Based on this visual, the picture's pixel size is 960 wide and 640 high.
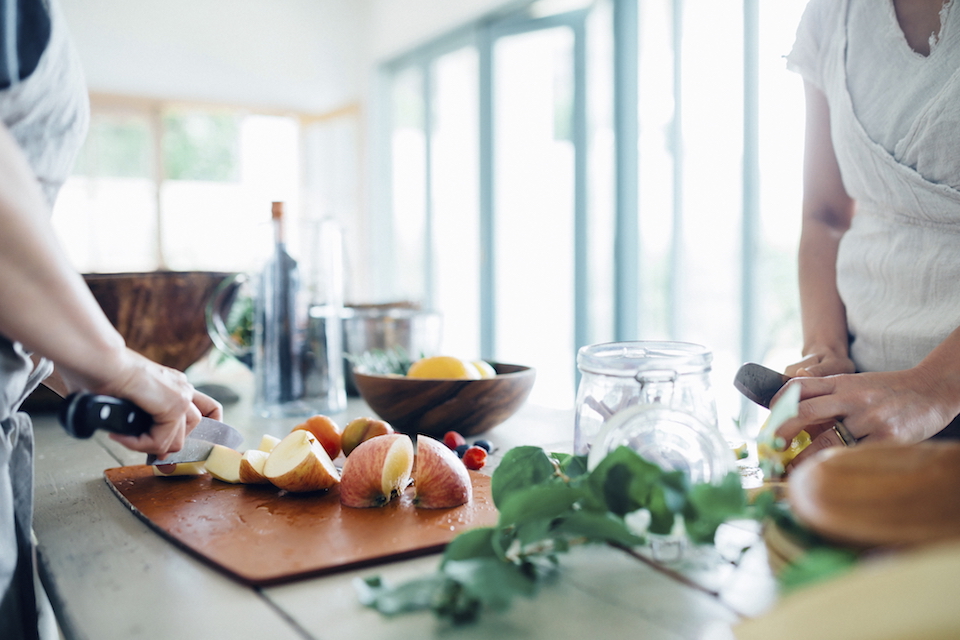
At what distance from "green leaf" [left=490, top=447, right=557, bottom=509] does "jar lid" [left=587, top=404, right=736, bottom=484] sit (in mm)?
36

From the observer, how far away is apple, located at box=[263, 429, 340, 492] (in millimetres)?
713

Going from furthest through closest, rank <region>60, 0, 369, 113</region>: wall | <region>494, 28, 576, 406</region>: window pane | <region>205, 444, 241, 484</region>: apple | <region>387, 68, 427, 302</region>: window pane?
<region>387, 68, 427, 302</region>: window pane
<region>60, 0, 369, 113</region>: wall
<region>494, 28, 576, 406</region>: window pane
<region>205, 444, 241, 484</region>: apple

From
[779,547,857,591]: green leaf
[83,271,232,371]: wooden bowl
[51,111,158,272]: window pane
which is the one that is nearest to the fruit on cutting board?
[779,547,857,591]: green leaf

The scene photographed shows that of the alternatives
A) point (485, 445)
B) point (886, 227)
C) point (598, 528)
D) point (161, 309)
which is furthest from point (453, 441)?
point (161, 309)

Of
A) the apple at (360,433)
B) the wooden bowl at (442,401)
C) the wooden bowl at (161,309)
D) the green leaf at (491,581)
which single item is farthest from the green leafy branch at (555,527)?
the wooden bowl at (161,309)

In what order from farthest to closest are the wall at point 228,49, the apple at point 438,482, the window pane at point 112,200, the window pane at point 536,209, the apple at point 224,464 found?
the window pane at point 112,200, the wall at point 228,49, the window pane at point 536,209, the apple at point 224,464, the apple at point 438,482

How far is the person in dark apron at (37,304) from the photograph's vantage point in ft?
1.69

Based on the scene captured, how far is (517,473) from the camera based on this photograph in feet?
1.79

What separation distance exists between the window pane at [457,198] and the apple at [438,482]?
4055 mm

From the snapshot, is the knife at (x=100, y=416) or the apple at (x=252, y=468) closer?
the knife at (x=100, y=416)

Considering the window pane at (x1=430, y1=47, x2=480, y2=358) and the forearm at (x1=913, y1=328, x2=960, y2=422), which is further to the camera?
the window pane at (x1=430, y1=47, x2=480, y2=358)

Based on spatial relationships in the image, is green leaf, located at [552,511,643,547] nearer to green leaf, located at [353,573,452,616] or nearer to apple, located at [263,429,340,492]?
green leaf, located at [353,573,452,616]

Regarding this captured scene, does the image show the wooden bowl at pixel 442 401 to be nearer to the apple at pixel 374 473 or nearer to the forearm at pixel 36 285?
the apple at pixel 374 473

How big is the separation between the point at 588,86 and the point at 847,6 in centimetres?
306
